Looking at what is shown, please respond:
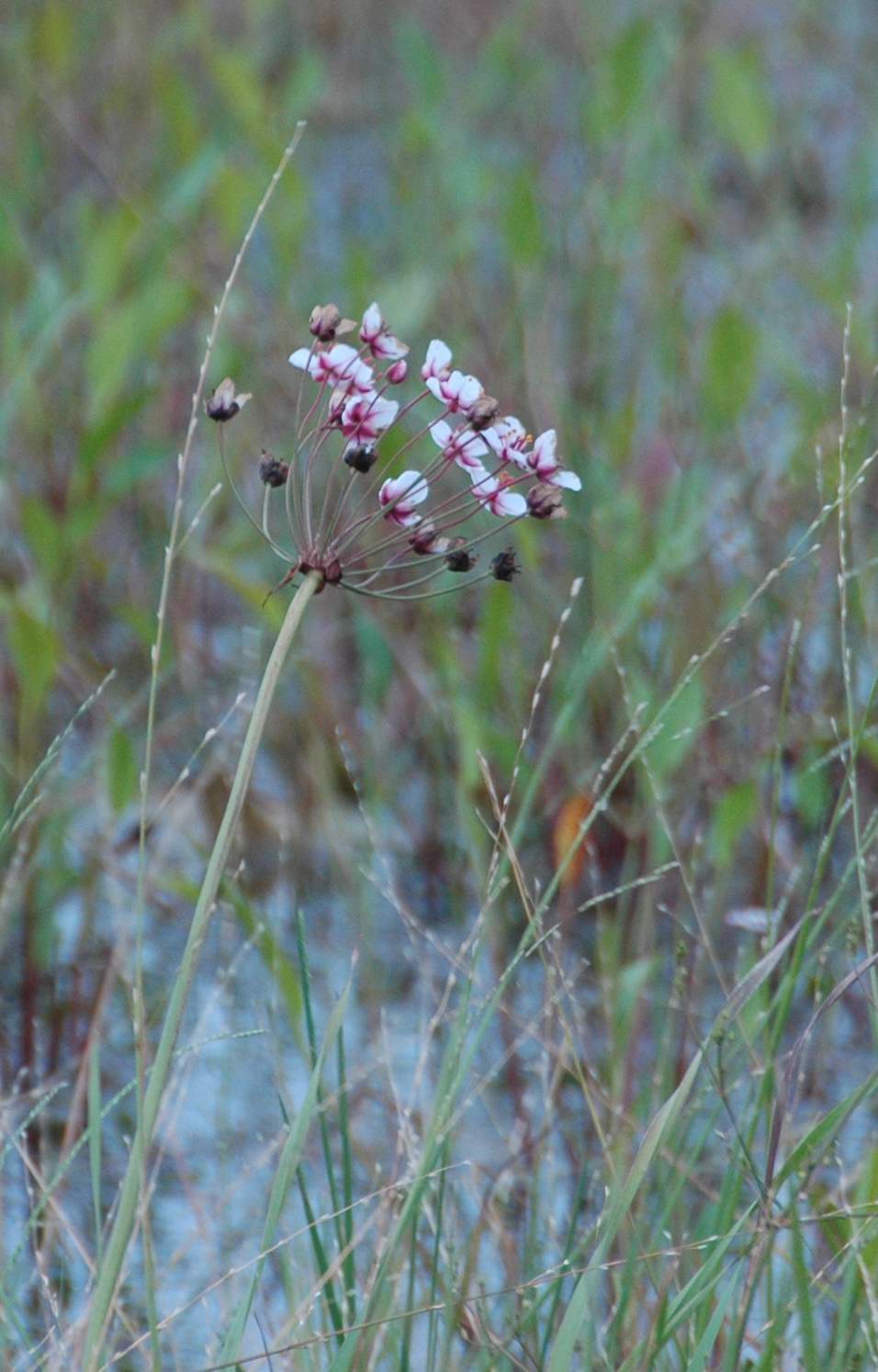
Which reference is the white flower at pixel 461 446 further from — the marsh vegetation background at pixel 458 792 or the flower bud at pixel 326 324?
the marsh vegetation background at pixel 458 792

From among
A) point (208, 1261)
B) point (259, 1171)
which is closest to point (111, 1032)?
point (259, 1171)

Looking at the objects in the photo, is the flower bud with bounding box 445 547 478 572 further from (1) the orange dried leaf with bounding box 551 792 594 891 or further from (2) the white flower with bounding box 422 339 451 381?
(1) the orange dried leaf with bounding box 551 792 594 891

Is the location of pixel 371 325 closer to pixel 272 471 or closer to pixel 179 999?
pixel 272 471

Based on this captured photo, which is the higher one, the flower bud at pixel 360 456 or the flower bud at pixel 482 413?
the flower bud at pixel 482 413

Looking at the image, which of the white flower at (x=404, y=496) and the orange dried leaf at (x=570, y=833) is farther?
the orange dried leaf at (x=570, y=833)

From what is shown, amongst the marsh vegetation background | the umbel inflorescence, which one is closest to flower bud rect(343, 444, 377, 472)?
the umbel inflorescence

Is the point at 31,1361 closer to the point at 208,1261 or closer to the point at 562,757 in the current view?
the point at 208,1261

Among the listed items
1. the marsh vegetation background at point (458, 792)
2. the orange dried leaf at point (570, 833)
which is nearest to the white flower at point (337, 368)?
the marsh vegetation background at point (458, 792)
